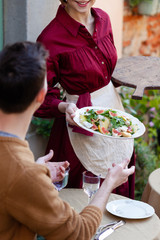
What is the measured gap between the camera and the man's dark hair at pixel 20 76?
1483mm

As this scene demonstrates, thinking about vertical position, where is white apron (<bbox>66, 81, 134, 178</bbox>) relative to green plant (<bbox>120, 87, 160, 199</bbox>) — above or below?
above

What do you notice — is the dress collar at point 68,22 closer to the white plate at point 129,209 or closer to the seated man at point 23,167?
the white plate at point 129,209

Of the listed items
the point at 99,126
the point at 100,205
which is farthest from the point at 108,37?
the point at 100,205

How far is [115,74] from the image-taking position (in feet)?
10.4

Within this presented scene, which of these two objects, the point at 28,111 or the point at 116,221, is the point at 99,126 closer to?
the point at 116,221

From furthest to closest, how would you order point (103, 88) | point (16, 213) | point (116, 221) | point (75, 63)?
point (103, 88) < point (75, 63) < point (116, 221) < point (16, 213)

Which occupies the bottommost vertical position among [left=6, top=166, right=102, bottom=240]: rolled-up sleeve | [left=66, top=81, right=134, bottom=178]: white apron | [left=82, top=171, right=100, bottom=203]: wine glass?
[left=66, top=81, right=134, bottom=178]: white apron

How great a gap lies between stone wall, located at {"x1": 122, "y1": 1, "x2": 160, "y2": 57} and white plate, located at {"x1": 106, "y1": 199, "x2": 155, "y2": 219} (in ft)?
11.6

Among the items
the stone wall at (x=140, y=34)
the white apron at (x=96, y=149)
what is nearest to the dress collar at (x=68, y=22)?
the white apron at (x=96, y=149)

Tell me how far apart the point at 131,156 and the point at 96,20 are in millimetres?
945

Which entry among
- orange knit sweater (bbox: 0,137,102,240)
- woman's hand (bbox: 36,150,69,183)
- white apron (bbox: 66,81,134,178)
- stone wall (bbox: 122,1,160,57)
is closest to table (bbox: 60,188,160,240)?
woman's hand (bbox: 36,150,69,183)

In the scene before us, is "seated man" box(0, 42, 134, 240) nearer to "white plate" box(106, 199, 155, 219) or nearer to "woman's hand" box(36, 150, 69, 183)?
"woman's hand" box(36, 150, 69, 183)

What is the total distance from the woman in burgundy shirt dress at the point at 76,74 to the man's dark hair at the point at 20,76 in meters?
1.10

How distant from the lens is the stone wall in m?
5.74
